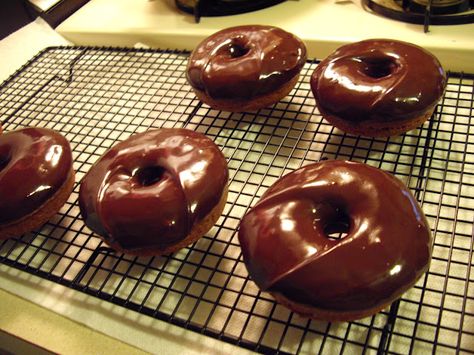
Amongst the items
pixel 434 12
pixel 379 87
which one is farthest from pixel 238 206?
pixel 434 12

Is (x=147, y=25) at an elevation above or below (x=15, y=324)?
above

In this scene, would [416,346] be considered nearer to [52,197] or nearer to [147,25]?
[52,197]

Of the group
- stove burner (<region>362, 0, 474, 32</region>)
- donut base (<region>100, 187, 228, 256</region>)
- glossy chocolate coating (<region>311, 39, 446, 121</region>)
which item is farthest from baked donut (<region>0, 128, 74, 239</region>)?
stove burner (<region>362, 0, 474, 32</region>)

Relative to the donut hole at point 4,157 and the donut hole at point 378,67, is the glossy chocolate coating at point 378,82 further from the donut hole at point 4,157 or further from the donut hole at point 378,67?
the donut hole at point 4,157

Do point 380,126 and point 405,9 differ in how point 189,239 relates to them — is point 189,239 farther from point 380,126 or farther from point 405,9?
point 405,9

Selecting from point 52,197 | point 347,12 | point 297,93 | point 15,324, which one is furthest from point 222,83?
point 15,324

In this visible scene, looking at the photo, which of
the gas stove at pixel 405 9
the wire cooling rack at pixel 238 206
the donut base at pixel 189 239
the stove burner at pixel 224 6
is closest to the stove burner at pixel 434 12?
the gas stove at pixel 405 9

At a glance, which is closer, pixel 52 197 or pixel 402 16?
pixel 52 197
